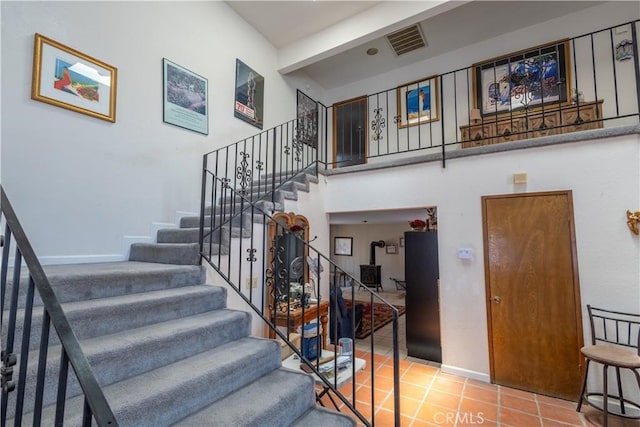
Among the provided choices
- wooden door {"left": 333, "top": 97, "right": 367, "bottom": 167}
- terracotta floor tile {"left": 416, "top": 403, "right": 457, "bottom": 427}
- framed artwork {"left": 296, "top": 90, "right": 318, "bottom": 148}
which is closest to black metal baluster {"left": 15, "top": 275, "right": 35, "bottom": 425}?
terracotta floor tile {"left": 416, "top": 403, "right": 457, "bottom": 427}

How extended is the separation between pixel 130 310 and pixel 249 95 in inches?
150

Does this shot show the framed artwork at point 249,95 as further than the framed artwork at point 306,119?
No

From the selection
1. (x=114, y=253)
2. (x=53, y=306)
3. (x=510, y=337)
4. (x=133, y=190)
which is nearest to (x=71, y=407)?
(x=53, y=306)

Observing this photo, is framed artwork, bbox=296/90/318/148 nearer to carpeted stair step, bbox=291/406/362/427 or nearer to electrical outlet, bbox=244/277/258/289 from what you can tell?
electrical outlet, bbox=244/277/258/289

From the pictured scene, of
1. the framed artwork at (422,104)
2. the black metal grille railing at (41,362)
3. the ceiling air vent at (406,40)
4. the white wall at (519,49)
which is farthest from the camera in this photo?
the framed artwork at (422,104)

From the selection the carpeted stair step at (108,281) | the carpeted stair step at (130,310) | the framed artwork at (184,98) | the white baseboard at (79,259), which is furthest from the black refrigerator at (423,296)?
the white baseboard at (79,259)

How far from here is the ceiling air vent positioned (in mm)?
4980

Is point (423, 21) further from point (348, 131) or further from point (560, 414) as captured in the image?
point (560, 414)

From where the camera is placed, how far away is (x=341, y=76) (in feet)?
20.9

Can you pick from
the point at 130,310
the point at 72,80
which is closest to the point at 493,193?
the point at 130,310

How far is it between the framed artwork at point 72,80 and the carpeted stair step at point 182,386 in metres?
2.56

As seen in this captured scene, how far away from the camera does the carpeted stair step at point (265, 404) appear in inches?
62.9

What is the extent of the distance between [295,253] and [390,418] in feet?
7.39

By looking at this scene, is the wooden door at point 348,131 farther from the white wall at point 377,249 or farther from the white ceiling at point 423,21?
the white wall at point 377,249
